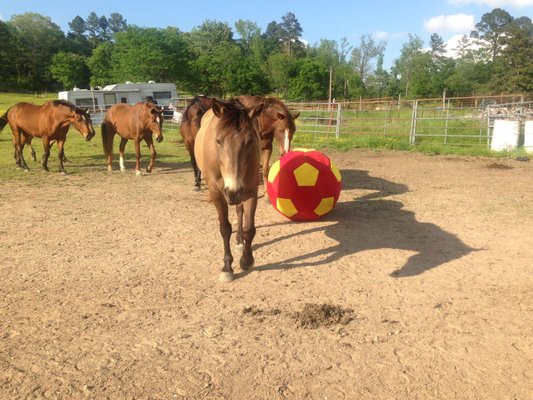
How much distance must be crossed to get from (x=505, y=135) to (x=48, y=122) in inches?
566

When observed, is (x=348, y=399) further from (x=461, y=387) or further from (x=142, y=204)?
(x=142, y=204)

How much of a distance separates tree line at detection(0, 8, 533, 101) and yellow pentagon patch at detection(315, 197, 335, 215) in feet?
147

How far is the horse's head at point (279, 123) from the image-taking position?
696 cm

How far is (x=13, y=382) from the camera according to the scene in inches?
103

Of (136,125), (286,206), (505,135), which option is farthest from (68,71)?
(286,206)

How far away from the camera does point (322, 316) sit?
3.38 metres

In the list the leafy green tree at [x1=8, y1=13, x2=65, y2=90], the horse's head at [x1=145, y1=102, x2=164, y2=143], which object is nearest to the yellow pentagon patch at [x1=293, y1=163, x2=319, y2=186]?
the horse's head at [x1=145, y1=102, x2=164, y2=143]

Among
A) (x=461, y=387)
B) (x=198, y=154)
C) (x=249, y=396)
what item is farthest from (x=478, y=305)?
(x=198, y=154)

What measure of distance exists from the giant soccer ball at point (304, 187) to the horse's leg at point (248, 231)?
1.68 m

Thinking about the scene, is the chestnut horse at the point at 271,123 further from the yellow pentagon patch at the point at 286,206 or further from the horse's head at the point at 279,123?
the yellow pentagon patch at the point at 286,206

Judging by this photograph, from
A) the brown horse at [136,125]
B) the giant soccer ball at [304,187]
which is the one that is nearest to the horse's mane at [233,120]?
the giant soccer ball at [304,187]

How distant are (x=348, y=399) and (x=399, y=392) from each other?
0.34 meters

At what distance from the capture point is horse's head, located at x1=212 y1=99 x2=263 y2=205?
3516 mm

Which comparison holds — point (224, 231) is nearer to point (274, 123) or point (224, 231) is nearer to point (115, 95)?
point (274, 123)
